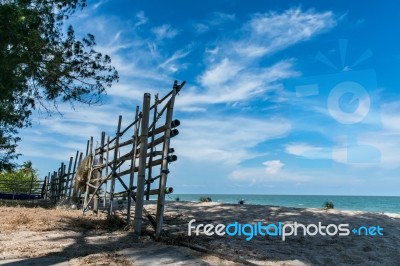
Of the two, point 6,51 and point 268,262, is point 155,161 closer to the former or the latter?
point 268,262

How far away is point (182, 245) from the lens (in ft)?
16.9

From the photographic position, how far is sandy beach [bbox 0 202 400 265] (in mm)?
4449

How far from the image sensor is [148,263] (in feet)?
13.8

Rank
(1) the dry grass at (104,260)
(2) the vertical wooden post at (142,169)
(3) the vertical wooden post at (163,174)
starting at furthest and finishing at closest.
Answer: (2) the vertical wooden post at (142,169)
(3) the vertical wooden post at (163,174)
(1) the dry grass at (104,260)

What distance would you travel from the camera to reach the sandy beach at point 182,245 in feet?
14.6

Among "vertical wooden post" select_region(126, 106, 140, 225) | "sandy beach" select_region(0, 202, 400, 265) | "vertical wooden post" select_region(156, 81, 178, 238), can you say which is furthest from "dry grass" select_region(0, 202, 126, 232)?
"vertical wooden post" select_region(156, 81, 178, 238)

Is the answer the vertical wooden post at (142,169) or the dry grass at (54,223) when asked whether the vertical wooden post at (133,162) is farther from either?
the vertical wooden post at (142,169)

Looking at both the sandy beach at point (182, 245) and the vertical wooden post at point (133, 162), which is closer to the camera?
the sandy beach at point (182, 245)

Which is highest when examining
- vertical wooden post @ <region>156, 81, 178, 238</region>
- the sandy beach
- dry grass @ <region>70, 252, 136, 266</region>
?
vertical wooden post @ <region>156, 81, 178, 238</region>

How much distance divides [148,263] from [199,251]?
0.85 m

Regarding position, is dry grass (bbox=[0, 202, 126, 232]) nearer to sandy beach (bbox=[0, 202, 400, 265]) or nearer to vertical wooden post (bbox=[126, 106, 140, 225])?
sandy beach (bbox=[0, 202, 400, 265])

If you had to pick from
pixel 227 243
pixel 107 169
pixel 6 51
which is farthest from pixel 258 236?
pixel 6 51

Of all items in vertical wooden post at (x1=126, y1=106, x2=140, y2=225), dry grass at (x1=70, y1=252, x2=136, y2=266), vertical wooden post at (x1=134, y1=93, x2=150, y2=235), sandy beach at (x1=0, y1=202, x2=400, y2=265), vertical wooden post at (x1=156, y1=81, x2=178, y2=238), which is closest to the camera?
dry grass at (x1=70, y1=252, x2=136, y2=266)

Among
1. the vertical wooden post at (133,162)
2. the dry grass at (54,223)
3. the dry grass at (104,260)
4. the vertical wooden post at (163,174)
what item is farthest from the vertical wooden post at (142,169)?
the dry grass at (104,260)
